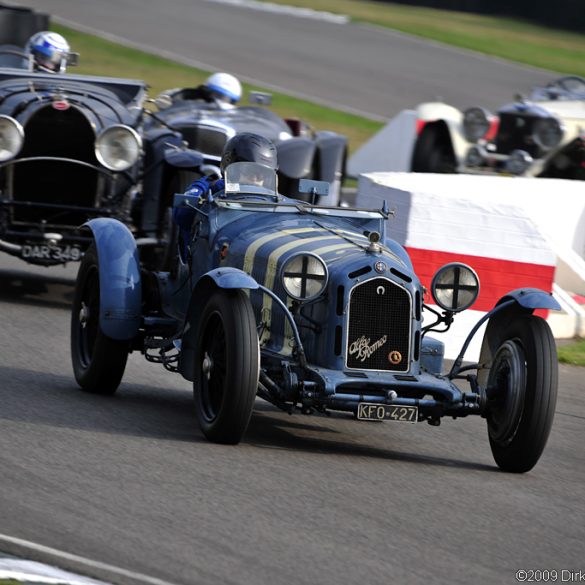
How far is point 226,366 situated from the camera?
6449 mm

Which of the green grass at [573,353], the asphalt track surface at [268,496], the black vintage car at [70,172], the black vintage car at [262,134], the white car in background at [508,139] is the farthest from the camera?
the white car in background at [508,139]

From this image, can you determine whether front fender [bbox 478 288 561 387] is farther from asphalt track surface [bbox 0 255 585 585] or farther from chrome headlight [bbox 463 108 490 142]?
chrome headlight [bbox 463 108 490 142]

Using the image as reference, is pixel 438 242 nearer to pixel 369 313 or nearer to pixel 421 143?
pixel 369 313

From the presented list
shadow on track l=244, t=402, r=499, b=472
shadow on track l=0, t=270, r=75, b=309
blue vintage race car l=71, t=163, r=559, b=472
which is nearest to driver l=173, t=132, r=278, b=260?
blue vintage race car l=71, t=163, r=559, b=472

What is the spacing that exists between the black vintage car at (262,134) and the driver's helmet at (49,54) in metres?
1.03

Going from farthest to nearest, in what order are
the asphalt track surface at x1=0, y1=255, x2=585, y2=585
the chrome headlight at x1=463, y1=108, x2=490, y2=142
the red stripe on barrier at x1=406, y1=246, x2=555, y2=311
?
the chrome headlight at x1=463, y1=108, x2=490, y2=142 → the red stripe on barrier at x1=406, y1=246, x2=555, y2=311 → the asphalt track surface at x1=0, y1=255, x2=585, y2=585

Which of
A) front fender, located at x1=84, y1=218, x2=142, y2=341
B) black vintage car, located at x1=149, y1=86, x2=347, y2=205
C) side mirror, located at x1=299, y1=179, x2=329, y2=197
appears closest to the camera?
front fender, located at x1=84, y1=218, x2=142, y2=341

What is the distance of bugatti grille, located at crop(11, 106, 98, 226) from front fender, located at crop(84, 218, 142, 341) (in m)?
3.31

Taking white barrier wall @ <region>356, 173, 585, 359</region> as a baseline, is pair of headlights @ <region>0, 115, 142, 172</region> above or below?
above

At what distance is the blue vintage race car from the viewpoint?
649 cm

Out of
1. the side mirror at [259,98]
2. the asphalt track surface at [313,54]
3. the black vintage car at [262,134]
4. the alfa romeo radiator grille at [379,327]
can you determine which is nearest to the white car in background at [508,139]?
the black vintage car at [262,134]

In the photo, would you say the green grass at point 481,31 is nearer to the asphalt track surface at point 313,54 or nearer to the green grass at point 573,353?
the asphalt track surface at point 313,54

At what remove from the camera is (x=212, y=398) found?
22.3 feet

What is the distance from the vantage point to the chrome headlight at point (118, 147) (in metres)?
11.2
